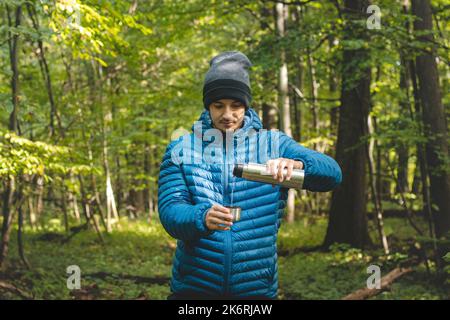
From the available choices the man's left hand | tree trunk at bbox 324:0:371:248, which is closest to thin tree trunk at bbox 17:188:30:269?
tree trunk at bbox 324:0:371:248

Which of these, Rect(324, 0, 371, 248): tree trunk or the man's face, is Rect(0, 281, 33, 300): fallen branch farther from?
the man's face

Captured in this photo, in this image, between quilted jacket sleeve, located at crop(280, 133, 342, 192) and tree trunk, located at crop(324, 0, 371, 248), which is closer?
quilted jacket sleeve, located at crop(280, 133, 342, 192)

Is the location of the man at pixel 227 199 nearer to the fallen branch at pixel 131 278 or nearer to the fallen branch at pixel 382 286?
the fallen branch at pixel 382 286

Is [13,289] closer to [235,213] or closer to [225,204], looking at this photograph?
[225,204]

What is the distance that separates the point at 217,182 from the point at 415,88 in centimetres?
656

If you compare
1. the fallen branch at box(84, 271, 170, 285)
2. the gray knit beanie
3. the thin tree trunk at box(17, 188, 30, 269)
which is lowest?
the fallen branch at box(84, 271, 170, 285)

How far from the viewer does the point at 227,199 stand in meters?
2.01

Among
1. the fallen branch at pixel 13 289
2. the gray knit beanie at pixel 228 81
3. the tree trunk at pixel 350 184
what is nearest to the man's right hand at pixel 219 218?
the gray knit beanie at pixel 228 81

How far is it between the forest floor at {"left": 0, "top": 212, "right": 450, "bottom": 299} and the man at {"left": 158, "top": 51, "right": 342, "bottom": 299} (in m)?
5.77

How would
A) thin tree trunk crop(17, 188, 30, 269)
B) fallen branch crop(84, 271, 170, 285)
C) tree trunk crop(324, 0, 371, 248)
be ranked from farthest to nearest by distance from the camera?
tree trunk crop(324, 0, 371, 248) → fallen branch crop(84, 271, 170, 285) → thin tree trunk crop(17, 188, 30, 269)

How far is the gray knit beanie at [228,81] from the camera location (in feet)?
6.89

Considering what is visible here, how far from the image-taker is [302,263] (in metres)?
9.70

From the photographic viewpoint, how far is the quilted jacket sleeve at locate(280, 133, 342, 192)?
1.96 m
